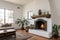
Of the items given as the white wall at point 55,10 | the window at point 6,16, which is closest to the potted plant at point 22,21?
the window at point 6,16

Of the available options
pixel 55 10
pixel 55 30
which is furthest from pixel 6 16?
pixel 55 30

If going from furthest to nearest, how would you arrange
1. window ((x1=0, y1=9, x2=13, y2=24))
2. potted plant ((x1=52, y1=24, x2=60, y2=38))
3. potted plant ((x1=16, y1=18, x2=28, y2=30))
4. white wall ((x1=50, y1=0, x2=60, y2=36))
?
1. potted plant ((x1=16, y1=18, x2=28, y2=30))
2. window ((x1=0, y1=9, x2=13, y2=24))
3. white wall ((x1=50, y1=0, x2=60, y2=36))
4. potted plant ((x1=52, y1=24, x2=60, y2=38))

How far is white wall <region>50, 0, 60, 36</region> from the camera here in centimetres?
540

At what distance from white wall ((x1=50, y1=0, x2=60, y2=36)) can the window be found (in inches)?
183

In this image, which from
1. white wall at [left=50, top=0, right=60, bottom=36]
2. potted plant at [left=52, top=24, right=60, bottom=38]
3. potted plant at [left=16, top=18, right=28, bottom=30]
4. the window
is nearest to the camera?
potted plant at [left=52, top=24, right=60, bottom=38]

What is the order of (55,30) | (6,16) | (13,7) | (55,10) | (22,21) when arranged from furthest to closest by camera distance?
(13,7) → (22,21) → (6,16) → (55,10) → (55,30)

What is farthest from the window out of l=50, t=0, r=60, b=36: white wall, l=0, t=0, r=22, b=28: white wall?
l=50, t=0, r=60, b=36: white wall

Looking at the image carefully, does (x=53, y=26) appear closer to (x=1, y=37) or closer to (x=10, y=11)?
(x=1, y=37)

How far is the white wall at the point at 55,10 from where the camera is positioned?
5.40 meters

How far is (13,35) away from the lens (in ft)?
18.0

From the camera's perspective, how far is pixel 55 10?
5.61 m

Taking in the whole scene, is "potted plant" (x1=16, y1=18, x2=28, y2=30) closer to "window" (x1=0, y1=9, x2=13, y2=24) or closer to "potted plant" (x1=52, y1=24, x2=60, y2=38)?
"window" (x1=0, y1=9, x2=13, y2=24)

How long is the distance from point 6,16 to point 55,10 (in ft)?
16.2

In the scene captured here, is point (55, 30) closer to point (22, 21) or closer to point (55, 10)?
point (55, 10)
